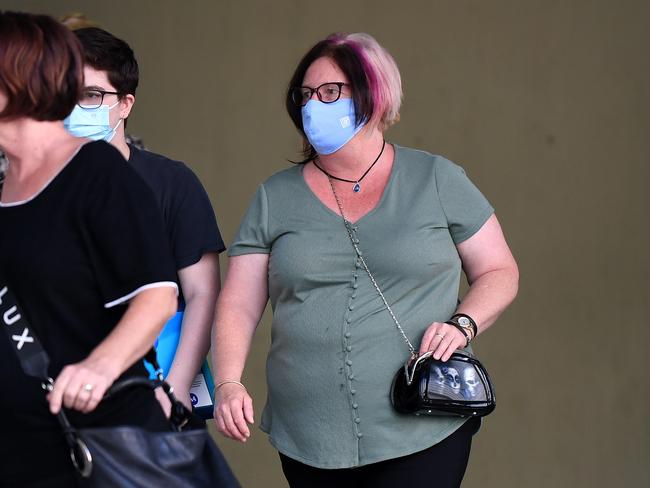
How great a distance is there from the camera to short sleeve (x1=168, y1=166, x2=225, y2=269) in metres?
2.74

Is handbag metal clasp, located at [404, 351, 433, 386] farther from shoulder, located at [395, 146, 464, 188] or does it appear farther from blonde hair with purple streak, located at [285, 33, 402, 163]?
blonde hair with purple streak, located at [285, 33, 402, 163]

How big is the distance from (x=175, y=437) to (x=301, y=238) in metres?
0.90

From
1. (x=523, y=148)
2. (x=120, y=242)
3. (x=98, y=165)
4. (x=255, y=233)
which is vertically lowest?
(x=523, y=148)

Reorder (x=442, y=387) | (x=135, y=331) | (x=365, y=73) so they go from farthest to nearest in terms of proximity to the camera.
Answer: (x=365, y=73) → (x=442, y=387) → (x=135, y=331)

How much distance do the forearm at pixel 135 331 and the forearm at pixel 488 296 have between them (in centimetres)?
94

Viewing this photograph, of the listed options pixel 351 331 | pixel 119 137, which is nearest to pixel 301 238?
pixel 351 331

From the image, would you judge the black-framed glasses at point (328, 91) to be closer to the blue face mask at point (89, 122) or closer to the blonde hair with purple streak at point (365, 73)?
the blonde hair with purple streak at point (365, 73)

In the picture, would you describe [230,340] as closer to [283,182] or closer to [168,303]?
[283,182]

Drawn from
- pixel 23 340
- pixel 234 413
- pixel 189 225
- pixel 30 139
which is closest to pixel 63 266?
pixel 23 340

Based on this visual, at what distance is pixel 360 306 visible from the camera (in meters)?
2.62

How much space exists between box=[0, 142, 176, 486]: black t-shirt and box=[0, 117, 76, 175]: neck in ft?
0.24

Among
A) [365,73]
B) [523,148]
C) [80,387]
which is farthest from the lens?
[523,148]

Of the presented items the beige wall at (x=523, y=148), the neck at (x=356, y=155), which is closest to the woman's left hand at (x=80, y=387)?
the neck at (x=356, y=155)

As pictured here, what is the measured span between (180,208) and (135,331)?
36.3 inches
